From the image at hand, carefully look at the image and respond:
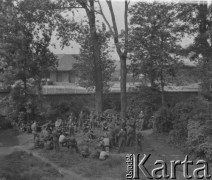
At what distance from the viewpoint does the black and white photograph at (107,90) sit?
21.7 meters

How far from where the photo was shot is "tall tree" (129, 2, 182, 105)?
3011 centimetres

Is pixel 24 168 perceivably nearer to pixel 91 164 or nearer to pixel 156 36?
pixel 91 164

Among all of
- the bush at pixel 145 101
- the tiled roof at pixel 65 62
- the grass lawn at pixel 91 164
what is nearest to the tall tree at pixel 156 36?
the bush at pixel 145 101

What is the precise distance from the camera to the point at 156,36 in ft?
99.9

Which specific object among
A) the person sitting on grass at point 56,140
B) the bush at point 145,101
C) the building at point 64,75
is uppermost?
Result: the building at point 64,75

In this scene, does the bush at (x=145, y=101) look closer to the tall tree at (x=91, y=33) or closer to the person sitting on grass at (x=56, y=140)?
the tall tree at (x=91, y=33)

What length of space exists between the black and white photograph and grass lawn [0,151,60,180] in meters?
0.10

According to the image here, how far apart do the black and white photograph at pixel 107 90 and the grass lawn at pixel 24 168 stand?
98mm

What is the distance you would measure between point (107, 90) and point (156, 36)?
26.7ft

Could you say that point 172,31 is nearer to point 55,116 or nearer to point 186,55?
point 186,55

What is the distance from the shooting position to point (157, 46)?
1194 inches

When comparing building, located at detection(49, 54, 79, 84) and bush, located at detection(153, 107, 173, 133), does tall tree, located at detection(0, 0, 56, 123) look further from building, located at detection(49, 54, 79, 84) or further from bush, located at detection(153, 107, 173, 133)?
building, located at detection(49, 54, 79, 84)

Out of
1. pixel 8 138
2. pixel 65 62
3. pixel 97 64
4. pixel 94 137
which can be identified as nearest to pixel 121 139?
pixel 94 137

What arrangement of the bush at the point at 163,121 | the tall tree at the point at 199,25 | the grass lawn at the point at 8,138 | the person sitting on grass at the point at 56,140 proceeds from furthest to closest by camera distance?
the tall tree at the point at 199,25, the bush at the point at 163,121, the grass lawn at the point at 8,138, the person sitting on grass at the point at 56,140
